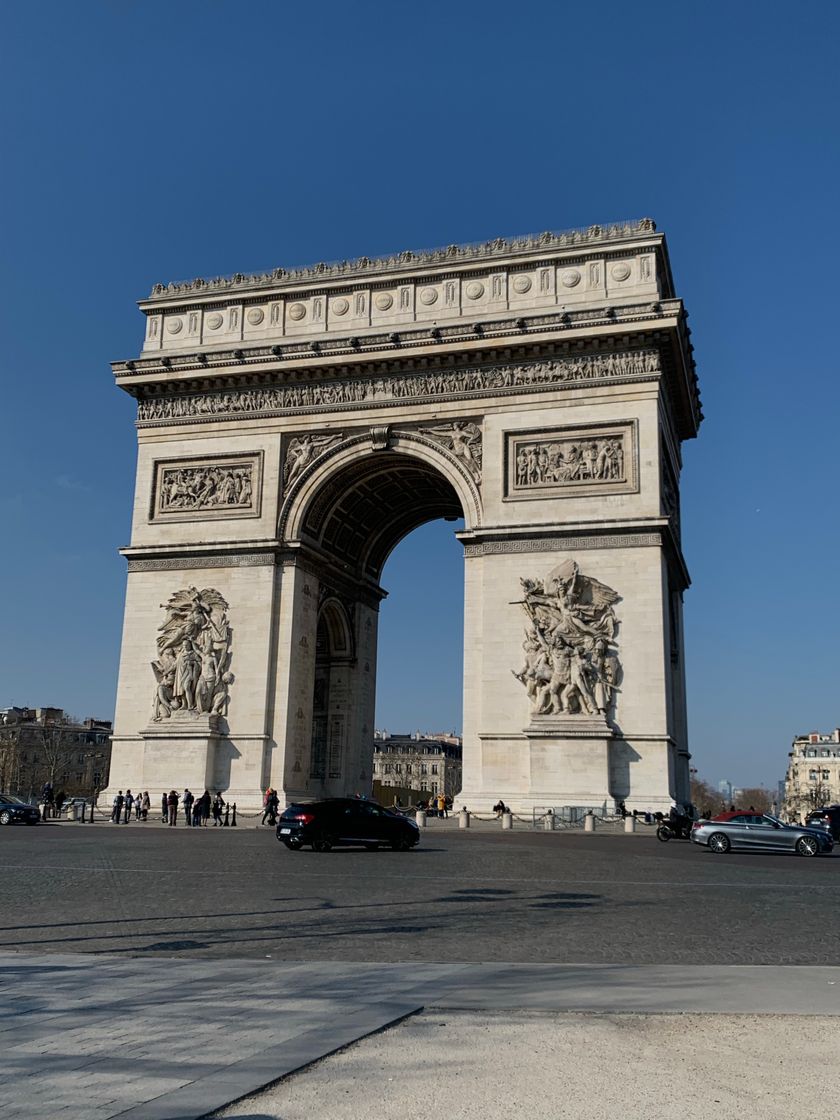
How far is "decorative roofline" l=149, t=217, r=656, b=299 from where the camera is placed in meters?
33.2

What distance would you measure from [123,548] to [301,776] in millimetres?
9702

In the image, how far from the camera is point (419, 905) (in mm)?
11797

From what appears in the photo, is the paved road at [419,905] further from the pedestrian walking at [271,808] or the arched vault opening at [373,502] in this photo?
the arched vault opening at [373,502]

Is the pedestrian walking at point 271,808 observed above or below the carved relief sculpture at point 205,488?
below

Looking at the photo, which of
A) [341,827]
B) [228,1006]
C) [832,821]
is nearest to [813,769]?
[832,821]

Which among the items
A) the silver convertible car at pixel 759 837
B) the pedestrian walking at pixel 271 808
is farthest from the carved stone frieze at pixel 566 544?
the pedestrian walking at pixel 271 808

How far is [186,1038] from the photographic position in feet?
17.3

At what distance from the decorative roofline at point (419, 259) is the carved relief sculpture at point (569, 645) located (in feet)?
34.2

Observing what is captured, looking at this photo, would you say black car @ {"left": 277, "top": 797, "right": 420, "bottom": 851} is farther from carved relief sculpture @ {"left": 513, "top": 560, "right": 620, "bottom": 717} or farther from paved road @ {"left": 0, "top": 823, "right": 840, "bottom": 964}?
carved relief sculpture @ {"left": 513, "top": 560, "right": 620, "bottom": 717}

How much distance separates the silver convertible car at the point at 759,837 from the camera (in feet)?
78.4

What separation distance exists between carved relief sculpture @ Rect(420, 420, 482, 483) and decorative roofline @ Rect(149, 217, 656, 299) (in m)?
5.54

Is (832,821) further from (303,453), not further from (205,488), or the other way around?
(205,488)

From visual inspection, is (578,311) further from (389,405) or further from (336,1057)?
(336,1057)

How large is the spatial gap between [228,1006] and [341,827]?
16506 millimetres
